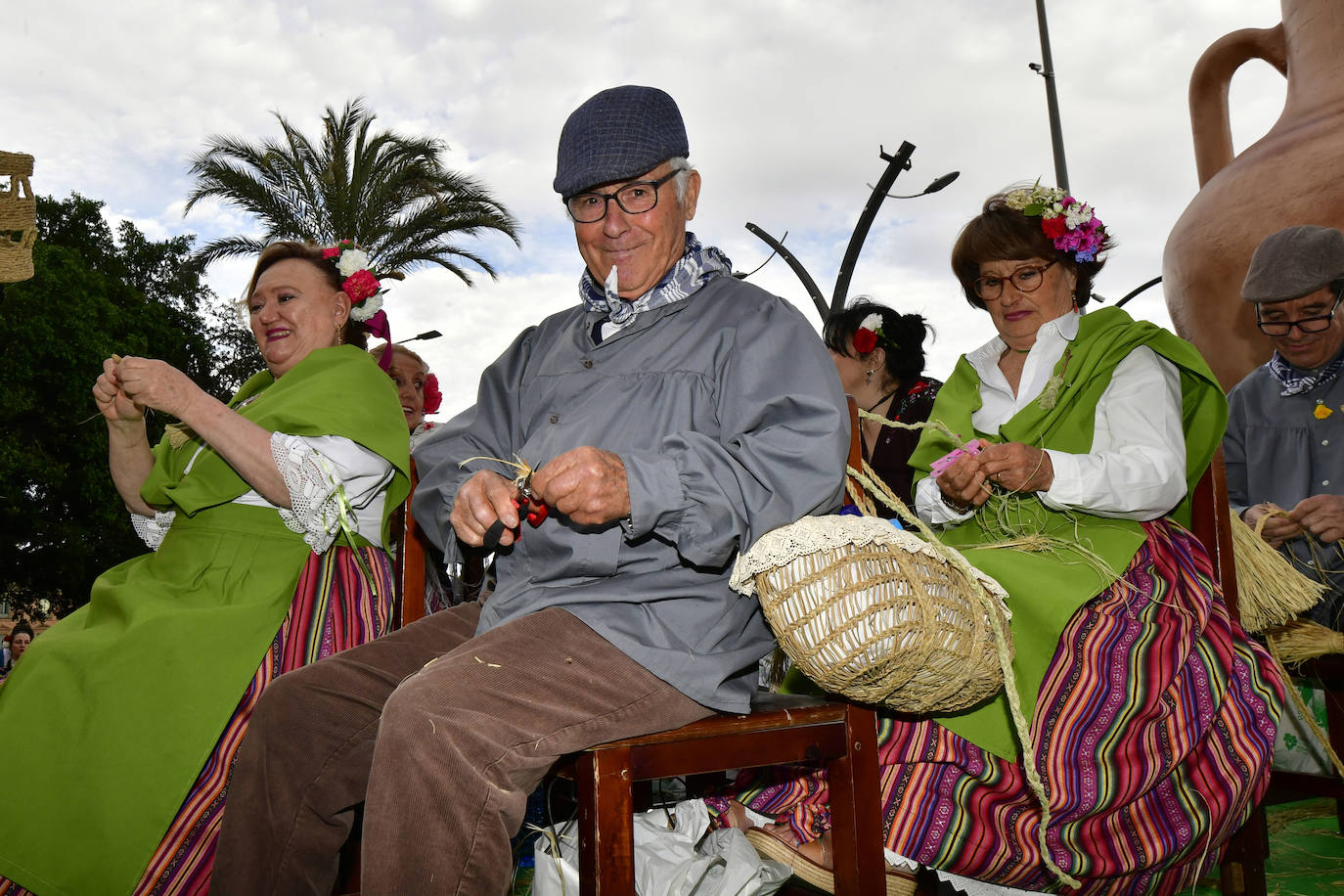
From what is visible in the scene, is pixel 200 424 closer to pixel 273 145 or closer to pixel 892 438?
pixel 892 438

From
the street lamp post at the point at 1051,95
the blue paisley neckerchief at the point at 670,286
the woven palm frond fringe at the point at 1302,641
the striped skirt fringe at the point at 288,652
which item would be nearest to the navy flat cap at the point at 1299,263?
the woven palm frond fringe at the point at 1302,641

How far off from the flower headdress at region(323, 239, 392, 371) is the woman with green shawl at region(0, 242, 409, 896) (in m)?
0.18

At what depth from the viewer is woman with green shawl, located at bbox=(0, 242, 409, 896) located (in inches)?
86.7

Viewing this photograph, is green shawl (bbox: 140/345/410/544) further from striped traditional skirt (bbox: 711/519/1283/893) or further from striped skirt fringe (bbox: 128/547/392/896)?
striped traditional skirt (bbox: 711/519/1283/893)

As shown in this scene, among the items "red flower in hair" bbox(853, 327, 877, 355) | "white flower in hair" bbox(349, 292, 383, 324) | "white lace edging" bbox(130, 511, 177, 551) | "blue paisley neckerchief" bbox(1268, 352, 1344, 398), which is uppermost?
"red flower in hair" bbox(853, 327, 877, 355)

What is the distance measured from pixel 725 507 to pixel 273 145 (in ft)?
50.1

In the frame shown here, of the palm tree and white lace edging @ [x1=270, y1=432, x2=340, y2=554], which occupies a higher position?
the palm tree

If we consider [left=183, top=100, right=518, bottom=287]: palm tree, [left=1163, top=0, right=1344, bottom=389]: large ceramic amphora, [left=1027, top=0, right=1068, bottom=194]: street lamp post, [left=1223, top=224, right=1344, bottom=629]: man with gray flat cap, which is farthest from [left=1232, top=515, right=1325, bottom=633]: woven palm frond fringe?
[left=183, top=100, right=518, bottom=287]: palm tree

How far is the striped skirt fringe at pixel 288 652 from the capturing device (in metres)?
2.22

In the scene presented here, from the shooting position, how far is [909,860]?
7.25 feet

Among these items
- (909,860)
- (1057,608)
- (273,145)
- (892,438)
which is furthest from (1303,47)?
(273,145)

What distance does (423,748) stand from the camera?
154 cm

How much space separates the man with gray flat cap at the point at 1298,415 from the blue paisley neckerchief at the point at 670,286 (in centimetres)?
202

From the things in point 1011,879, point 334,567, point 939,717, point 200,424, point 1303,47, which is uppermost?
point 1303,47
